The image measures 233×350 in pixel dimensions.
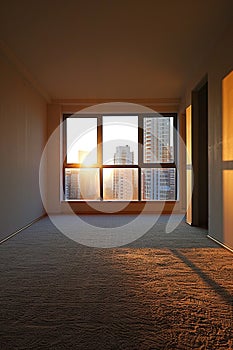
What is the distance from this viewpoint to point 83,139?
8.34 meters

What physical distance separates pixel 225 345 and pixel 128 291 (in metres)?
0.96

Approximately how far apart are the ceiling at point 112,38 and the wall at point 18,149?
0.36 metres

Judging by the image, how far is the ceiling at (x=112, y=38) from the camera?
3584 millimetres

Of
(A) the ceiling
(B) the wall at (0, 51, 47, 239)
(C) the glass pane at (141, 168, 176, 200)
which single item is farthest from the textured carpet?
(C) the glass pane at (141, 168, 176, 200)

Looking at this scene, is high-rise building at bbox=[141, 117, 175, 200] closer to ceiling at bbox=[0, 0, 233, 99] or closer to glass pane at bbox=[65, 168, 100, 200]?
glass pane at bbox=[65, 168, 100, 200]

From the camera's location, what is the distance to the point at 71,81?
6332 mm

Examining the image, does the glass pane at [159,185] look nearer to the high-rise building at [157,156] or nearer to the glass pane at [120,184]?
the high-rise building at [157,156]

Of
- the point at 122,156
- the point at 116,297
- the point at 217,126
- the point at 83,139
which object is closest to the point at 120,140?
the point at 122,156

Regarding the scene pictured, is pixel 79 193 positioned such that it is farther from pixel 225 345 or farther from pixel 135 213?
pixel 225 345

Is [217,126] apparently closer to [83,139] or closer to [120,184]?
[120,184]

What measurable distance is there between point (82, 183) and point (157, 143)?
198 centimetres

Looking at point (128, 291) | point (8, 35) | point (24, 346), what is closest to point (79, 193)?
point (8, 35)

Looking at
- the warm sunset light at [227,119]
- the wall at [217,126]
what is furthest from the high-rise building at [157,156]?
the warm sunset light at [227,119]

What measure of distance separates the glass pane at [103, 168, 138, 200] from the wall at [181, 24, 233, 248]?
358cm
